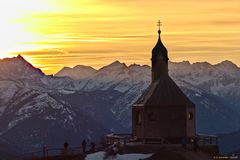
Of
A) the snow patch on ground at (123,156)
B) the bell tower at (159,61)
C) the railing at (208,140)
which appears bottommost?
the snow patch on ground at (123,156)

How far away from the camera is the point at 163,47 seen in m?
108

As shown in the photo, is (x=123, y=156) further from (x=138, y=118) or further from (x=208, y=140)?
(x=208, y=140)

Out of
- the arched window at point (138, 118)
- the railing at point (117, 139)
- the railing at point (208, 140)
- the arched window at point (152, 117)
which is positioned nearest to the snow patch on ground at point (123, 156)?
the railing at point (117, 139)

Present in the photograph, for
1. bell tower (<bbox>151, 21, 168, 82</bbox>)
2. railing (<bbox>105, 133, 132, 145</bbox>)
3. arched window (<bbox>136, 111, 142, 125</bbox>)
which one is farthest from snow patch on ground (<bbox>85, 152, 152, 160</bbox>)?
bell tower (<bbox>151, 21, 168, 82</bbox>)

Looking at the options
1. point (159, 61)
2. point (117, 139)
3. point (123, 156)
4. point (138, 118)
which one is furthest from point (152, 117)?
point (123, 156)

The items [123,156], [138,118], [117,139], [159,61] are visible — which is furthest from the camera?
[159,61]

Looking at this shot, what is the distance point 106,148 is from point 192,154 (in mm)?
12397

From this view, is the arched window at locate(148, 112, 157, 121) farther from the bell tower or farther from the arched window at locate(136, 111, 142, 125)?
the bell tower

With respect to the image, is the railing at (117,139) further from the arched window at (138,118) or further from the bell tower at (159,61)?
the bell tower at (159,61)

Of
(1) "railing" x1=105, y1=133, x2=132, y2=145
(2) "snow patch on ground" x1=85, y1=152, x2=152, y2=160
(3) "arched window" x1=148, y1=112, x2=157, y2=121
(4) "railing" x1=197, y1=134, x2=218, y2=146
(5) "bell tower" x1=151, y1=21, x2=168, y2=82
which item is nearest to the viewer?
(2) "snow patch on ground" x1=85, y1=152, x2=152, y2=160

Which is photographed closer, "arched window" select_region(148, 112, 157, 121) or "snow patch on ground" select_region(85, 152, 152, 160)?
"snow patch on ground" select_region(85, 152, 152, 160)

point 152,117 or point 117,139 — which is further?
point 117,139

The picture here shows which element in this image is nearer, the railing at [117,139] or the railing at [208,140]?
the railing at [117,139]

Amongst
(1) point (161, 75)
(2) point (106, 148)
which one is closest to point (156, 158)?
(2) point (106, 148)
